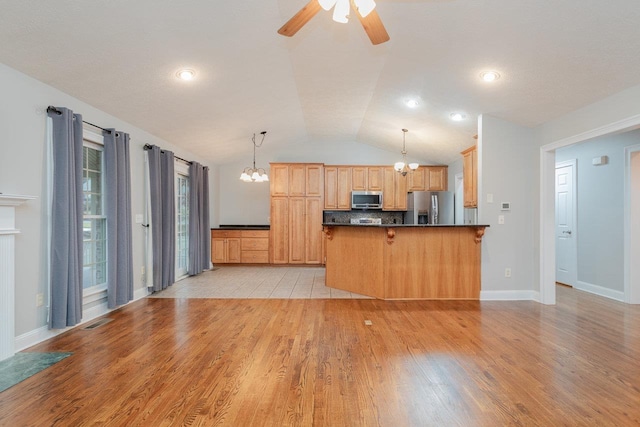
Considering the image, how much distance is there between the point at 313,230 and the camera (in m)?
7.51

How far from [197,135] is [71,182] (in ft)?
8.65

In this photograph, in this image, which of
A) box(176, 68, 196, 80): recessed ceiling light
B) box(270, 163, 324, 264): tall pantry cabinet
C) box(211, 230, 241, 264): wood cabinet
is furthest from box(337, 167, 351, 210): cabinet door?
box(176, 68, 196, 80): recessed ceiling light

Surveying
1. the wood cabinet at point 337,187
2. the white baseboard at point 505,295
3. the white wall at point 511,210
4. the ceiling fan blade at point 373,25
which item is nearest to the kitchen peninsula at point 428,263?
the white baseboard at point 505,295

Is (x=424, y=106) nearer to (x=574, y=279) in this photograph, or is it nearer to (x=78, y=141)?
(x=574, y=279)

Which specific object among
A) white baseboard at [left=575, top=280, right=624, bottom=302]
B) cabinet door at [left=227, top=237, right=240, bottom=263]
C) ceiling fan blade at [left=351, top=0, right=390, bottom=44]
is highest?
ceiling fan blade at [left=351, top=0, right=390, bottom=44]

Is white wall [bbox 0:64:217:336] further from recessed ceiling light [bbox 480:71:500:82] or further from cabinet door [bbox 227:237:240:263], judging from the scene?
cabinet door [bbox 227:237:240:263]

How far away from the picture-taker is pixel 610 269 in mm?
4652

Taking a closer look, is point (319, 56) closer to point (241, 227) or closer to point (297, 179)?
point (297, 179)

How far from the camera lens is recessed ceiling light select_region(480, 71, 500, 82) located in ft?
11.4

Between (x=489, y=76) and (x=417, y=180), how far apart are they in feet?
14.0

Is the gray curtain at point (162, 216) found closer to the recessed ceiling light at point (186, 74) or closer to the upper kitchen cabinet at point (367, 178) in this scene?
the recessed ceiling light at point (186, 74)

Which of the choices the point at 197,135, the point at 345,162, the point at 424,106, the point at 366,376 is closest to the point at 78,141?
the point at 197,135

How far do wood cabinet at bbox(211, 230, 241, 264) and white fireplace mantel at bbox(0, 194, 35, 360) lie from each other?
493 centimetres

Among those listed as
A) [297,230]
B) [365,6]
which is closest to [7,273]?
[365,6]
